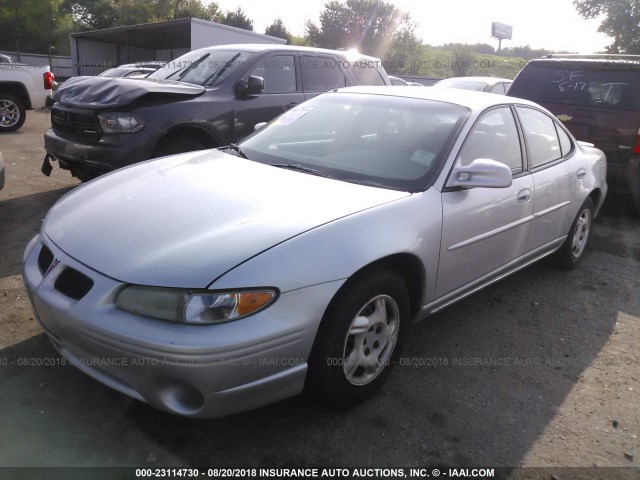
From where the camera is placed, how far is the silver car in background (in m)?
2.03

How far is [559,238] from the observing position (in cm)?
423

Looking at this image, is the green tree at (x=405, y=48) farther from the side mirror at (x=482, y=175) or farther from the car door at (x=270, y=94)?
the side mirror at (x=482, y=175)

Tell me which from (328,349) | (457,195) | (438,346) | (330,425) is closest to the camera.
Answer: (328,349)

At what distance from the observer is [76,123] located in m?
4.98

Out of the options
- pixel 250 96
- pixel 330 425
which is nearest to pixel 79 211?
pixel 330 425

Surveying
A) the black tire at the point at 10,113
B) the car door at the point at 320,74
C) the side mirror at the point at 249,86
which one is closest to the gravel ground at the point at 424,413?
the side mirror at the point at 249,86

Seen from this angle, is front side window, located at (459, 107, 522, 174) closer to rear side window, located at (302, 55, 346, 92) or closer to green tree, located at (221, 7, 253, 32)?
rear side window, located at (302, 55, 346, 92)

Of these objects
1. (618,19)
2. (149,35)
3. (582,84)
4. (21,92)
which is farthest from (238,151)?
(618,19)

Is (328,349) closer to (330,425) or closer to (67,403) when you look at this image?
(330,425)

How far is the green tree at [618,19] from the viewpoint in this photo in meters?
31.8

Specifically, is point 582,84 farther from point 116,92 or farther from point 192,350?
point 192,350

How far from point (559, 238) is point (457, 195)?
1758mm

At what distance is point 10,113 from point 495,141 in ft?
33.9

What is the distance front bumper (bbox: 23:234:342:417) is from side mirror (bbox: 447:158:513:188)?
1097 mm
